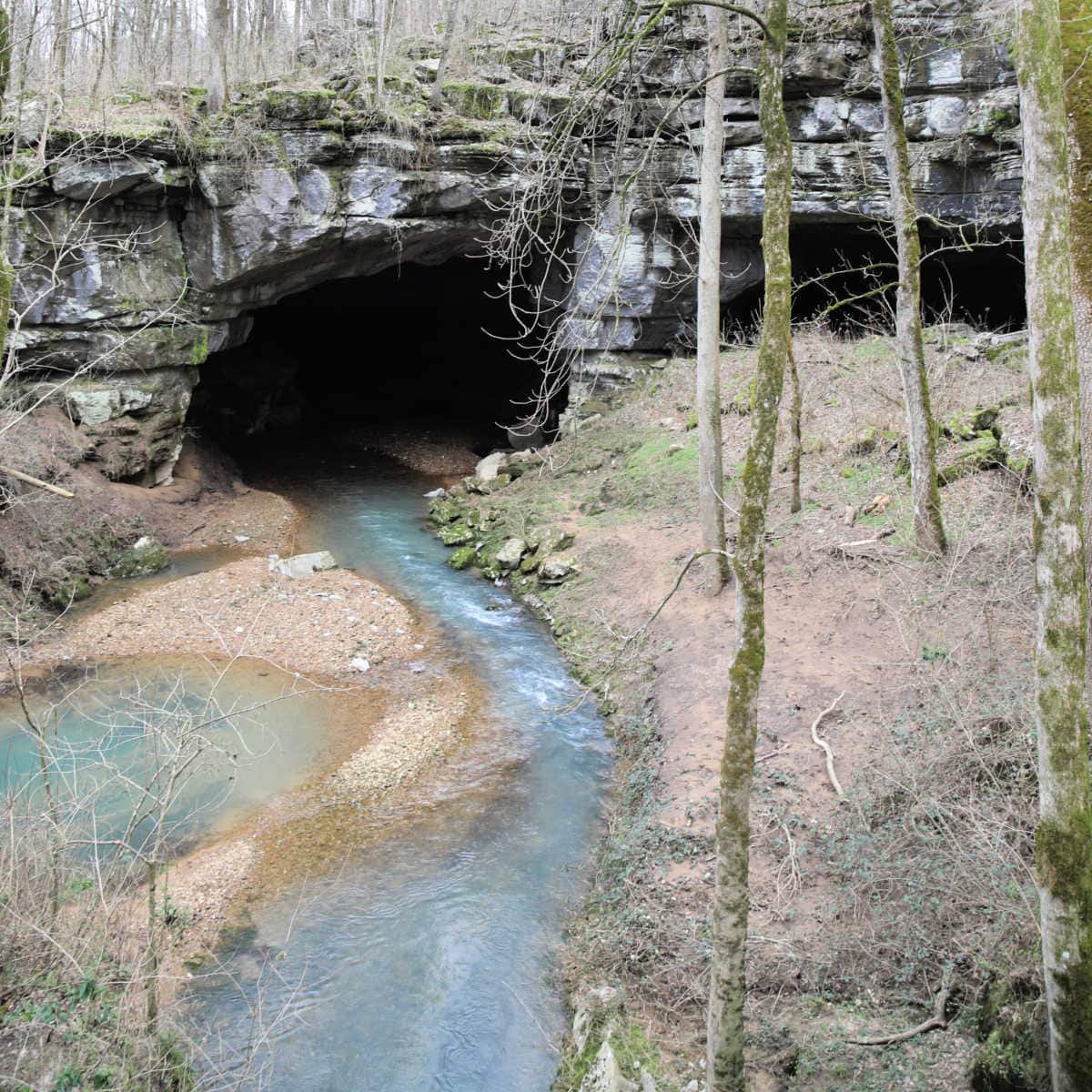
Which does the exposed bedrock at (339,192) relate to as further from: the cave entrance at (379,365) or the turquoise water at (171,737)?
the turquoise water at (171,737)

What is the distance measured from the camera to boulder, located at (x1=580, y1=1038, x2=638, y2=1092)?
541 cm

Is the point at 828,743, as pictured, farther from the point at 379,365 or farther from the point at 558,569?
the point at 379,365

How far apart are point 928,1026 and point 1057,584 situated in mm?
3029

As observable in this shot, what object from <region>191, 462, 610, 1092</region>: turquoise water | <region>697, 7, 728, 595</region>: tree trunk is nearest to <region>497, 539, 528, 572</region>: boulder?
<region>191, 462, 610, 1092</region>: turquoise water

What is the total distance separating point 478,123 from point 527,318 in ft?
27.2

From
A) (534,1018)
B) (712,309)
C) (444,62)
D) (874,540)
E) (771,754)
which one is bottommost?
(534,1018)

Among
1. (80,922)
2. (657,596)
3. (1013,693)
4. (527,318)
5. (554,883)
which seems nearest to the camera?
(80,922)

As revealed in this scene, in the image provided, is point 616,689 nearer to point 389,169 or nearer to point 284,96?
point 389,169

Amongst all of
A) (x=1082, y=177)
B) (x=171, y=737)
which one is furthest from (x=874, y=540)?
(x=171, y=737)

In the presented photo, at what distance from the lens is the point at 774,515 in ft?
42.5

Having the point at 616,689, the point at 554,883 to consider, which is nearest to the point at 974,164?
the point at 616,689

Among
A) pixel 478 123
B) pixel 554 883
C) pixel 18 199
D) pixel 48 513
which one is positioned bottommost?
pixel 554 883

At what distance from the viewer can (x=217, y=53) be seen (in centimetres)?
1722

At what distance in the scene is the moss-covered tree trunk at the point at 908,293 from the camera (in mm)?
8625
